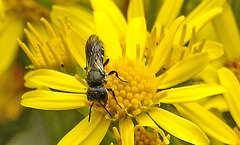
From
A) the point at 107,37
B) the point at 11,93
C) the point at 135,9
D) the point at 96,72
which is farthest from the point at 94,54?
the point at 11,93

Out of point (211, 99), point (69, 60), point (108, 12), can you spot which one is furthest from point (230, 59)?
point (69, 60)

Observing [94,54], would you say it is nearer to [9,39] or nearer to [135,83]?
[135,83]

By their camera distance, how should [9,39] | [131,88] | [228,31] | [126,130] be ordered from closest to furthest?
[126,130] → [131,88] → [228,31] → [9,39]

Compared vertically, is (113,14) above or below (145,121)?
above

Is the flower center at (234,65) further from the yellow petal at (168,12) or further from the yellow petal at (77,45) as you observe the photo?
the yellow petal at (77,45)

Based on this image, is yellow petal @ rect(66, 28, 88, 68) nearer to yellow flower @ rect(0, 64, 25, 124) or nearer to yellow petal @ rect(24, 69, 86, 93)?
yellow petal @ rect(24, 69, 86, 93)

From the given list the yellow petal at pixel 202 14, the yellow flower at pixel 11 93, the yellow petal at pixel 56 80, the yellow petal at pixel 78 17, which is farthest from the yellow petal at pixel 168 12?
the yellow flower at pixel 11 93
